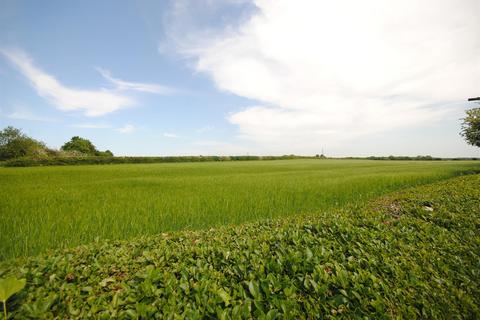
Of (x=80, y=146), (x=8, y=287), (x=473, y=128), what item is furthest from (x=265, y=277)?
(x=80, y=146)

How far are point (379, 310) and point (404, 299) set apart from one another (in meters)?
0.45

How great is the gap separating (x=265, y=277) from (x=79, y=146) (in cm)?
10985

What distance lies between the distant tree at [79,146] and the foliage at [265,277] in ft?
341

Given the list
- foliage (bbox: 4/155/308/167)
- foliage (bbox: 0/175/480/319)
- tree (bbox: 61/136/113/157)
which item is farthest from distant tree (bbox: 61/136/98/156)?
foliage (bbox: 0/175/480/319)

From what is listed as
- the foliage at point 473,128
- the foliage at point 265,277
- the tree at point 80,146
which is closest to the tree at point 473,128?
the foliage at point 473,128

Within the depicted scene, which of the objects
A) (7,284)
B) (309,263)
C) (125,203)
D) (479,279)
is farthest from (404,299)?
(125,203)

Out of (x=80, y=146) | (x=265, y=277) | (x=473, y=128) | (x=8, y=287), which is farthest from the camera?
(x=80, y=146)

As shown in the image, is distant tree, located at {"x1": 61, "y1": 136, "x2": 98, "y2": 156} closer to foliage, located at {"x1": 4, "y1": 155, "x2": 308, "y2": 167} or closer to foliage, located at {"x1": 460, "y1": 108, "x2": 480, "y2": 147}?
foliage, located at {"x1": 4, "y1": 155, "x2": 308, "y2": 167}

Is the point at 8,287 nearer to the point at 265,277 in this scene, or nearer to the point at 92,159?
the point at 265,277

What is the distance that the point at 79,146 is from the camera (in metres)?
91.2

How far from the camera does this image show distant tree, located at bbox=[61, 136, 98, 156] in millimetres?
91250

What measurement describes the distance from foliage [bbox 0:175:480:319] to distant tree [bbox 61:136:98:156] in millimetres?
104071

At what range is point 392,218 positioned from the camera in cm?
495

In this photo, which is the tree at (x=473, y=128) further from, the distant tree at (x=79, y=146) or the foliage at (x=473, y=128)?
the distant tree at (x=79, y=146)
